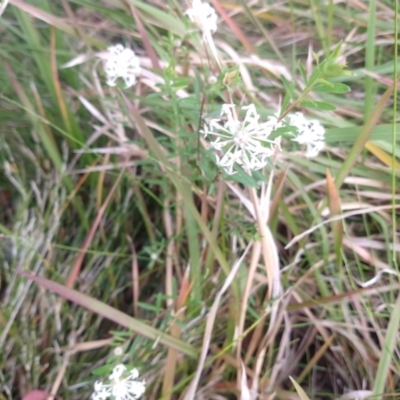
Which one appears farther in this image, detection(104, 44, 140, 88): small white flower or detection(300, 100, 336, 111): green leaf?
detection(104, 44, 140, 88): small white flower

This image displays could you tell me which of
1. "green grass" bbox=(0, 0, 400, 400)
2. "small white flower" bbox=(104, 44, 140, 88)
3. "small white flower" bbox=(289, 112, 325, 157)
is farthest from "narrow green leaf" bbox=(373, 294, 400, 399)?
"small white flower" bbox=(104, 44, 140, 88)

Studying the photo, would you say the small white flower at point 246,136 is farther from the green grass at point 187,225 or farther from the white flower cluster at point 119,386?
the white flower cluster at point 119,386

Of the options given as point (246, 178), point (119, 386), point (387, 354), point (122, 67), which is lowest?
point (119, 386)

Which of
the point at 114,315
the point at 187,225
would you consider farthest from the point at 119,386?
the point at 187,225

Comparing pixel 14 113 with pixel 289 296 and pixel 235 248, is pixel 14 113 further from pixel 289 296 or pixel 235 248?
pixel 289 296

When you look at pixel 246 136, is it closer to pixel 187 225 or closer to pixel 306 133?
pixel 306 133

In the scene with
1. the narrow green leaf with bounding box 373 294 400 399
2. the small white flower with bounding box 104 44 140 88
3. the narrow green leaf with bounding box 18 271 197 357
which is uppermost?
the small white flower with bounding box 104 44 140 88

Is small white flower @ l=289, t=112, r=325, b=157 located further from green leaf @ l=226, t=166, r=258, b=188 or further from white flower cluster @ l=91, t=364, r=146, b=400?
white flower cluster @ l=91, t=364, r=146, b=400

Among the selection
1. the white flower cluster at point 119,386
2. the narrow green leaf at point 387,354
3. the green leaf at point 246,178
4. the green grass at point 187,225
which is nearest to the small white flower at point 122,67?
the green grass at point 187,225
